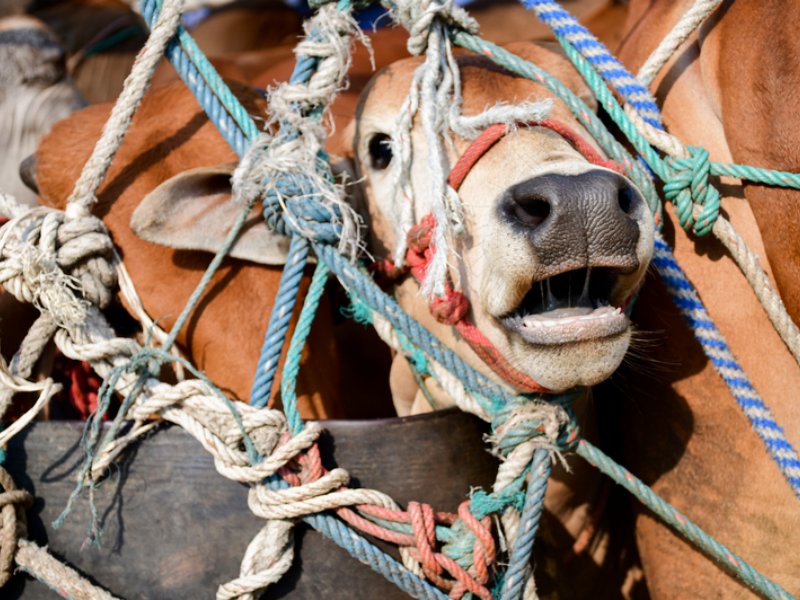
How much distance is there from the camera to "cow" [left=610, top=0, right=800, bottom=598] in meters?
1.63

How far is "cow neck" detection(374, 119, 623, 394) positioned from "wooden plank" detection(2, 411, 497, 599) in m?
0.17

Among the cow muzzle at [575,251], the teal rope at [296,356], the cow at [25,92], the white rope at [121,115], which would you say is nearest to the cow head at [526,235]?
the cow muzzle at [575,251]

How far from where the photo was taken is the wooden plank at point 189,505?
156cm

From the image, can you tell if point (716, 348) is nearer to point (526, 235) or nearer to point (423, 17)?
point (526, 235)

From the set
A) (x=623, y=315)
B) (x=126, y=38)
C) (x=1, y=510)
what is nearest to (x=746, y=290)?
(x=623, y=315)

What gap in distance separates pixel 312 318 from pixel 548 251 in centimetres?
48

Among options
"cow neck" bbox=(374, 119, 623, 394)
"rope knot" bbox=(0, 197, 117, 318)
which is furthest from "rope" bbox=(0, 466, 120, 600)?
"cow neck" bbox=(374, 119, 623, 394)

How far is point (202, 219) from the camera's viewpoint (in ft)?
6.13

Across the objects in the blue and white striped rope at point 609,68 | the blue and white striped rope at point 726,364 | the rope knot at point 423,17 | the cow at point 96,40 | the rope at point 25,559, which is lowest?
the cow at point 96,40

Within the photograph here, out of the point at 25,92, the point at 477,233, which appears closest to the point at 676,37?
the point at 477,233

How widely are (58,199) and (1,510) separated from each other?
77cm

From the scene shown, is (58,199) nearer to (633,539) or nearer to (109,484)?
(109,484)

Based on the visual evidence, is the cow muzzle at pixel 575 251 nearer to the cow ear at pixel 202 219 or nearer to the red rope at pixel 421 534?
the red rope at pixel 421 534

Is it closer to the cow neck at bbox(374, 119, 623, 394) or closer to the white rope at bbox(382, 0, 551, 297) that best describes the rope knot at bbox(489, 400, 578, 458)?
the cow neck at bbox(374, 119, 623, 394)
